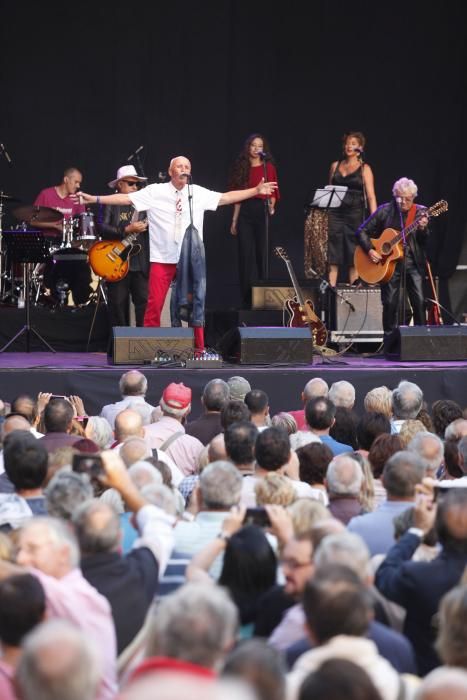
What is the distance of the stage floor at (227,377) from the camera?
980 centimetres

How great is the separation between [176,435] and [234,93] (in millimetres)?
9332

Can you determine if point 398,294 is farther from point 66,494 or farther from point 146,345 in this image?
point 66,494

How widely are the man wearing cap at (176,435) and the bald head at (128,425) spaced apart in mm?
290

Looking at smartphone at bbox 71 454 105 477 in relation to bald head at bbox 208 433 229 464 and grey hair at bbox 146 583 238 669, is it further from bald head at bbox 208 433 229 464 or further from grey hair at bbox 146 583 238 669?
grey hair at bbox 146 583 238 669

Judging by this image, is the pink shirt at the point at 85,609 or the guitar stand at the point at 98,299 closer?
the pink shirt at the point at 85,609

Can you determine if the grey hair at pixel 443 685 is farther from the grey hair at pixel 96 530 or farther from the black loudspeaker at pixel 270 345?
the black loudspeaker at pixel 270 345

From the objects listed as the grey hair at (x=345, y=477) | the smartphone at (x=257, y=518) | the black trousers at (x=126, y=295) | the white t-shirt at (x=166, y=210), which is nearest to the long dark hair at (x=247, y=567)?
the smartphone at (x=257, y=518)

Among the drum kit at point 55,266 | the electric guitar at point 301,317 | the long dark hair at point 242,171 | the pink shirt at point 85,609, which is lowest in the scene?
the pink shirt at point 85,609

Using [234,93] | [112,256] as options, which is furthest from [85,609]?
[234,93]

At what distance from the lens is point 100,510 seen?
3.78 m

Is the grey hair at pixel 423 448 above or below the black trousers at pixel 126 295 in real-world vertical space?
below

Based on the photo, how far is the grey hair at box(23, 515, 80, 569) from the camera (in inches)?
140

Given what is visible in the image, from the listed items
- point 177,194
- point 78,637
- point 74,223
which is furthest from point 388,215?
point 78,637

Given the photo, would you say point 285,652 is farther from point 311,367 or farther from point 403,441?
point 311,367
